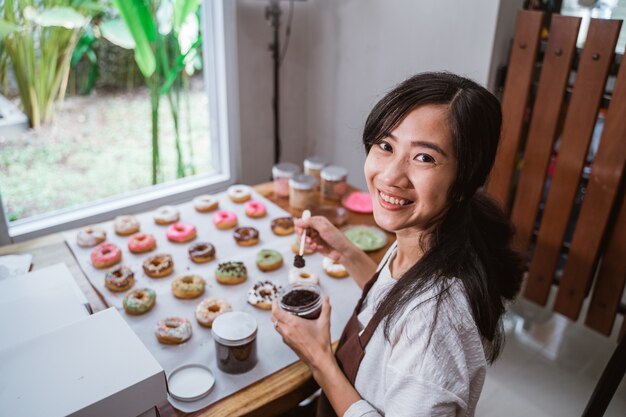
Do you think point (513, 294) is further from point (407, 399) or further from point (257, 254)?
point (257, 254)

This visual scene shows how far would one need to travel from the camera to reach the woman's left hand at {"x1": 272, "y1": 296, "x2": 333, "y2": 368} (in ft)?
3.47

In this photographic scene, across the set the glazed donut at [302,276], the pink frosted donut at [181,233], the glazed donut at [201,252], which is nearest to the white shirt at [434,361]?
the glazed donut at [302,276]

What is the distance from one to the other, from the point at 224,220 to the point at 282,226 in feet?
0.72

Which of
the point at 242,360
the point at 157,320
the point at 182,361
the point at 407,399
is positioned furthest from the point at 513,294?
the point at 157,320

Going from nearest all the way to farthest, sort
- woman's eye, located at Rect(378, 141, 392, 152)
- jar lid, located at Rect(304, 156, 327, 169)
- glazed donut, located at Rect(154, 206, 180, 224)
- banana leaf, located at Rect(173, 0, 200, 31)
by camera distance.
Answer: woman's eye, located at Rect(378, 141, 392, 152) → glazed donut, located at Rect(154, 206, 180, 224) → jar lid, located at Rect(304, 156, 327, 169) → banana leaf, located at Rect(173, 0, 200, 31)

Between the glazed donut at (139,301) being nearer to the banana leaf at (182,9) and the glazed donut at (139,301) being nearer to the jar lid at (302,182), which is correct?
the jar lid at (302,182)

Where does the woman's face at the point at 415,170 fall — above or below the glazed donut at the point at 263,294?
above

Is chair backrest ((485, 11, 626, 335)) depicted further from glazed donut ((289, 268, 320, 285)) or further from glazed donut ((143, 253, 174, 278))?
glazed donut ((143, 253, 174, 278))

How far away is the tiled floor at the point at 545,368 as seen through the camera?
1.77 m

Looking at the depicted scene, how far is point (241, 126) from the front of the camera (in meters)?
2.49

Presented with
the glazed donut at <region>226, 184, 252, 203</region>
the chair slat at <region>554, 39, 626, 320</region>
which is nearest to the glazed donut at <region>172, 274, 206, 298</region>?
the glazed donut at <region>226, 184, 252, 203</region>

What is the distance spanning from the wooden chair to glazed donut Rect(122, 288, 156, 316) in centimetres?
136

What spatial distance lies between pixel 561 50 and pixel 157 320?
1.60 m

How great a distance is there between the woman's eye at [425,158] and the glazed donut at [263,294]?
662 millimetres
